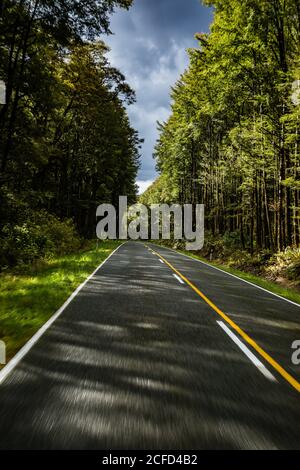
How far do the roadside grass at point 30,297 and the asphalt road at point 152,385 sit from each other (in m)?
0.46

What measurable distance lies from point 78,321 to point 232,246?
21.3 metres

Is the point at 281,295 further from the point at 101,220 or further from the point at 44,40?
the point at 101,220

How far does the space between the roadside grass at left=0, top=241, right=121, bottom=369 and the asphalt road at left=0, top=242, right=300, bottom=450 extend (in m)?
0.46

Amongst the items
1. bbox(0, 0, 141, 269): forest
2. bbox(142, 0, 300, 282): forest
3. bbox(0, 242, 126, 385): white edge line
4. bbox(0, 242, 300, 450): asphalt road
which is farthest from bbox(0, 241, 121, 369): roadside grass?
bbox(142, 0, 300, 282): forest

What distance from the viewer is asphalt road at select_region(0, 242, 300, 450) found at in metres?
3.01

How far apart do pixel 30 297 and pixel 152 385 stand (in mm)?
5182

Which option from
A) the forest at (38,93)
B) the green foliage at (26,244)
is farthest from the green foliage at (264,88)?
the green foliage at (26,244)

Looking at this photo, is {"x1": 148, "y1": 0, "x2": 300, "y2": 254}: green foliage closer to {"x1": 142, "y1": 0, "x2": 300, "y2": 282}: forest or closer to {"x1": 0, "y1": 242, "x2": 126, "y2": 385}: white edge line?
{"x1": 142, "y1": 0, "x2": 300, "y2": 282}: forest

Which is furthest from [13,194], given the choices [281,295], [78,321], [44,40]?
[281,295]

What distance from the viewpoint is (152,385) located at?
3.96 metres

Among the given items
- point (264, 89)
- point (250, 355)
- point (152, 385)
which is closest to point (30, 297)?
point (152, 385)

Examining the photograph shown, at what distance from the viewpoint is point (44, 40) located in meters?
12.5

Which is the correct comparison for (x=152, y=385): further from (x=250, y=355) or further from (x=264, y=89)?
(x=264, y=89)

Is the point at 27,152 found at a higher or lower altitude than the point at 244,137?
lower
